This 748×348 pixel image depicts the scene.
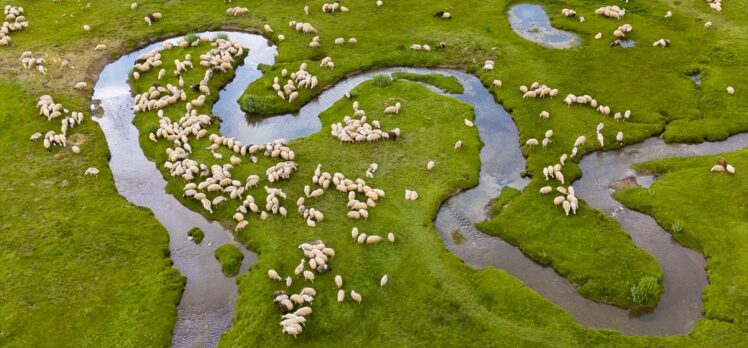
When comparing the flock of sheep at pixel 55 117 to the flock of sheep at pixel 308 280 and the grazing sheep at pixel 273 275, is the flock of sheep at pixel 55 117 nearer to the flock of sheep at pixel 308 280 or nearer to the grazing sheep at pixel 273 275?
the grazing sheep at pixel 273 275

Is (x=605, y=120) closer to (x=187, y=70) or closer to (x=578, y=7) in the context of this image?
(x=578, y=7)

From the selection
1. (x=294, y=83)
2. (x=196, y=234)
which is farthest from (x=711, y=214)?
(x=294, y=83)

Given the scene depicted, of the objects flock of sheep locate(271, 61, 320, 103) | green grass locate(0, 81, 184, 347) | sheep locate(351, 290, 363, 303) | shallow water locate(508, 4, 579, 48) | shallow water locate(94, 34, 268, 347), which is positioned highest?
sheep locate(351, 290, 363, 303)

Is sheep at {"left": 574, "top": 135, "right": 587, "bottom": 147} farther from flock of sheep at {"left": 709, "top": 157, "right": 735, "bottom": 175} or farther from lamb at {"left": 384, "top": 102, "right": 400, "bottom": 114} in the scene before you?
lamb at {"left": 384, "top": 102, "right": 400, "bottom": 114}

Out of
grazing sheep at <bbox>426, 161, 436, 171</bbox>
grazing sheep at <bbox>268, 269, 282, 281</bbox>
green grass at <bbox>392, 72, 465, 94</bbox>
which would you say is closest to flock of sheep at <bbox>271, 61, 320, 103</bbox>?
green grass at <bbox>392, 72, 465, 94</bbox>

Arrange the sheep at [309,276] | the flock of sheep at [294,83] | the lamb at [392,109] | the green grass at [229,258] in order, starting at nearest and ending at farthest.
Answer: the sheep at [309,276]
the green grass at [229,258]
the lamb at [392,109]
the flock of sheep at [294,83]

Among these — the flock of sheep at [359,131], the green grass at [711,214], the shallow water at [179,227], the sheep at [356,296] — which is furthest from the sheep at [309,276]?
the green grass at [711,214]
